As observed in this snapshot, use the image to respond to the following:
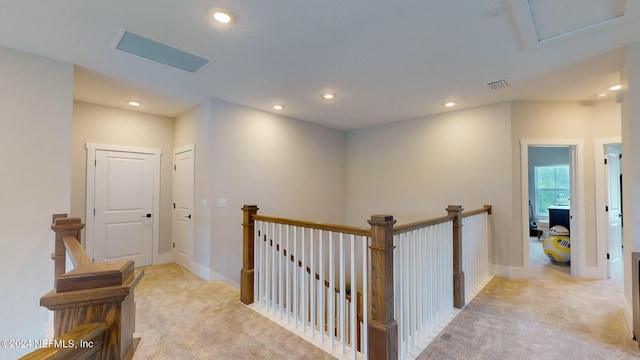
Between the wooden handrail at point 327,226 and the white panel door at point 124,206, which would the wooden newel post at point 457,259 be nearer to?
the wooden handrail at point 327,226

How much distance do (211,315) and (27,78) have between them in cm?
292

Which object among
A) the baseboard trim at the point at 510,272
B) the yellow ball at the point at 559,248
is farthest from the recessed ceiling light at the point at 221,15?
the yellow ball at the point at 559,248

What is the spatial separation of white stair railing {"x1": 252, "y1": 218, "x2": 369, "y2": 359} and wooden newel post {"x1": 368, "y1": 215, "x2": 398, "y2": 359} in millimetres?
121

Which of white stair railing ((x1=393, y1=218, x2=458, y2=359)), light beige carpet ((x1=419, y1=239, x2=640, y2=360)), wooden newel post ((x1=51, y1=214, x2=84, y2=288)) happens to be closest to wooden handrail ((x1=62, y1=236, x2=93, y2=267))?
wooden newel post ((x1=51, y1=214, x2=84, y2=288))

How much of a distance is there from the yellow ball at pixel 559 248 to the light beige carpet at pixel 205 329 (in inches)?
185

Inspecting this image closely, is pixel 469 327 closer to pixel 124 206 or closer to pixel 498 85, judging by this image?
pixel 498 85

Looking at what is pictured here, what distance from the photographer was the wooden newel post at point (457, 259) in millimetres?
3076

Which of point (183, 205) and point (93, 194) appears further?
point (183, 205)

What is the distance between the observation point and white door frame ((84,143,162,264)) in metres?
4.14

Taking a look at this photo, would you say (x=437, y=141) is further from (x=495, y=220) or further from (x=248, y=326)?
(x=248, y=326)

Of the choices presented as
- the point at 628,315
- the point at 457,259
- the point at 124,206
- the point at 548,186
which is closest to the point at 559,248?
the point at 628,315

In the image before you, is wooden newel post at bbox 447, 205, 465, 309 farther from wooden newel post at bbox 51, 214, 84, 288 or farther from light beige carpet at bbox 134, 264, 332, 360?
wooden newel post at bbox 51, 214, 84, 288

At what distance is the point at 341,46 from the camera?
8.52ft

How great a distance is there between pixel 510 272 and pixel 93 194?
20.4ft
